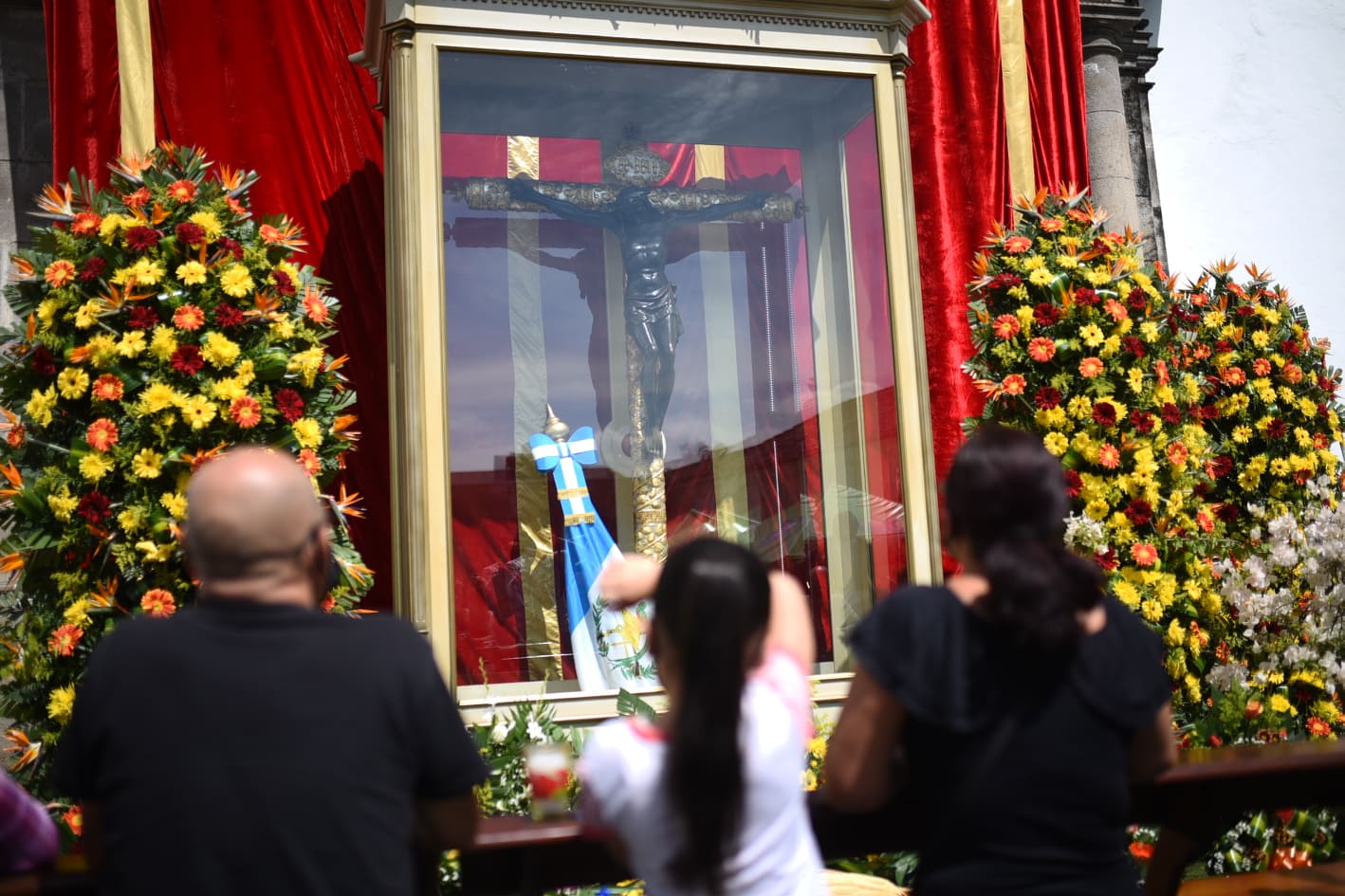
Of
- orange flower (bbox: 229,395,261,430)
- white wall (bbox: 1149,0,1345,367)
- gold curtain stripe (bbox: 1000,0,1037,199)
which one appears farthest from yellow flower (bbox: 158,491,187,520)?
white wall (bbox: 1149,0,1345,367)

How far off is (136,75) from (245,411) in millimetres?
1850

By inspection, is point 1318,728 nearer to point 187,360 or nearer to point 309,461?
point 309,461

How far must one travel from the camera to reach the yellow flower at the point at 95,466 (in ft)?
11.8

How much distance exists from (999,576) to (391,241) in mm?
3140

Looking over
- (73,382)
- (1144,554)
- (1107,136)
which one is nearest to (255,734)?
(73,382)

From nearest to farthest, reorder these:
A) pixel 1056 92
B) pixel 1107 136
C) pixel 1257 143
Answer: pixel 1056 92 → pixel 1107 136 → pixel 1257 143

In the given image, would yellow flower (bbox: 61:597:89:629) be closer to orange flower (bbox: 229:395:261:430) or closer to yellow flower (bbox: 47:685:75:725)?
yellow flower (bbox: 47:685:75:725)

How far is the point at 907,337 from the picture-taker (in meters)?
4.49

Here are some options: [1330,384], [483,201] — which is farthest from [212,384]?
[1330,384]

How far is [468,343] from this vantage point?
418cm

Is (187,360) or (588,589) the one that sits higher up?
(187,360)

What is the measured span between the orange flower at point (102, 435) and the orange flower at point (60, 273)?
0.46 meters

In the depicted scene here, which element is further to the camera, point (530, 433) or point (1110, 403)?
point (1110, 403)

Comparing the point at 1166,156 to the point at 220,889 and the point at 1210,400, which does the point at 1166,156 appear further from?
the point at 220,889
